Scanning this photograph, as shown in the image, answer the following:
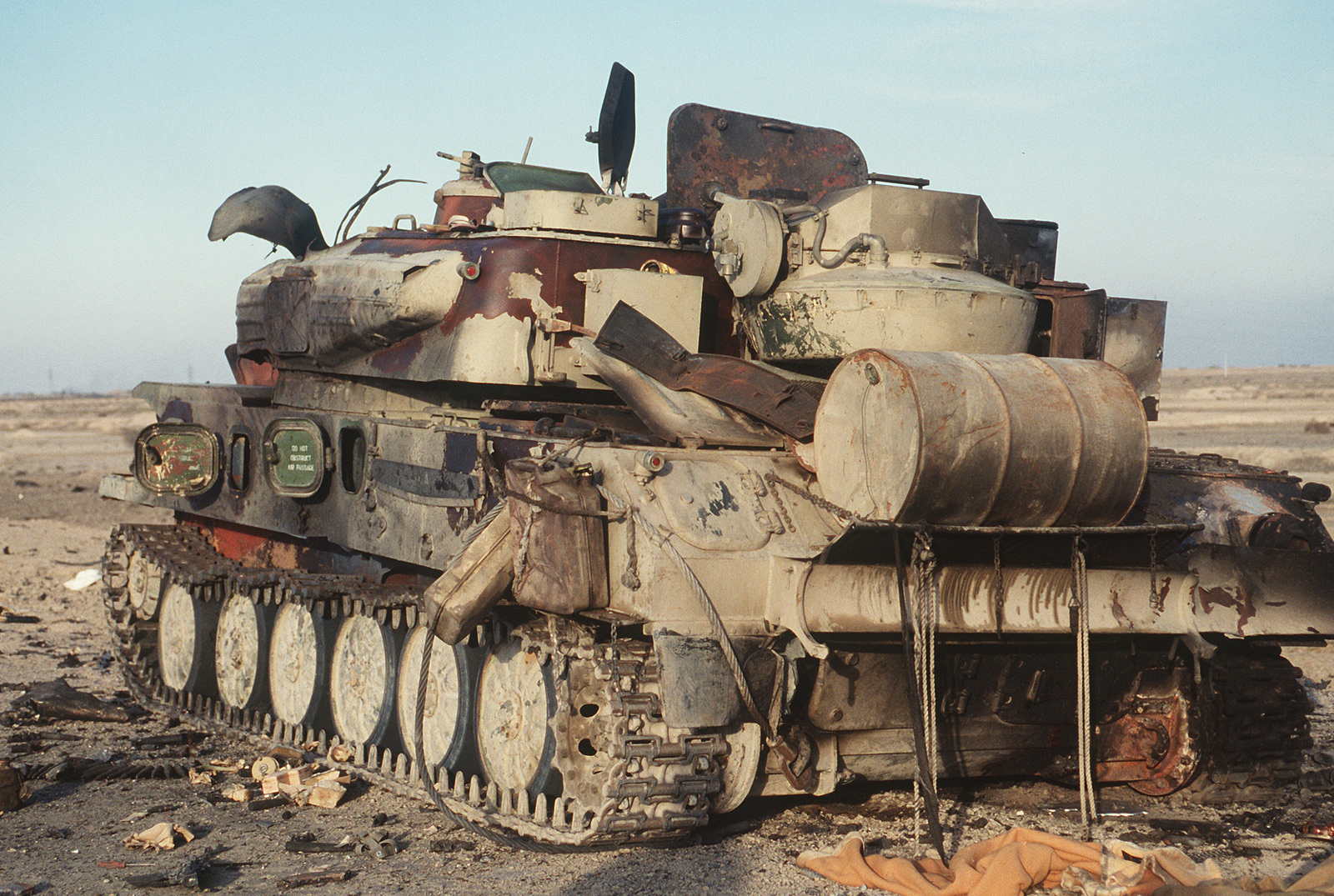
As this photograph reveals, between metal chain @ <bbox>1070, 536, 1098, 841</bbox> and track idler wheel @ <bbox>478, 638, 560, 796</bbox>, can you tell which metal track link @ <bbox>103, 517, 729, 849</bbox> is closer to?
track idler wheel @ <bbox>478, 638, 560, 796</bbox>

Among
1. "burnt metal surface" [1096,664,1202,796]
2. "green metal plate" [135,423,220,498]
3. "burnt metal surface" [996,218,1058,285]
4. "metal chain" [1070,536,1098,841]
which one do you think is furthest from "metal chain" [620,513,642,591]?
"green metal plate" [135,423,220,498]

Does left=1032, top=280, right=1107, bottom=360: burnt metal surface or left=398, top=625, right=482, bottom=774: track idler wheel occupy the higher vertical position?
left=1032, top=280, right=1107, bottom=360: burnt metal surface

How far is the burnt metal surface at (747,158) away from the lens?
891 cm

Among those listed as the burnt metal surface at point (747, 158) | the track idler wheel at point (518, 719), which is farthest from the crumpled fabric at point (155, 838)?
the burnt metal surface at point (747, 158)

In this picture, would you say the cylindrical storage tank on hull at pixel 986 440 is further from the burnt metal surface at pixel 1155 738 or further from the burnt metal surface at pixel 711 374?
the burnt metal surface at pixel 1155 738

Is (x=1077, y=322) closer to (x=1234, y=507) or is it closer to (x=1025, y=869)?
(x=1234, y=507)

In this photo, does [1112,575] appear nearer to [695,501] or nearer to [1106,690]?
[1106,690]

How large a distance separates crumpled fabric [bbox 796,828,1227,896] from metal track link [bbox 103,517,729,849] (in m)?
0.64

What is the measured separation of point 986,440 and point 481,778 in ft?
9.99

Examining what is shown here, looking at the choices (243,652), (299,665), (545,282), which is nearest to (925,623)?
(545,282)

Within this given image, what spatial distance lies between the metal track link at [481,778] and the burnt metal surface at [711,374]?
1263 mm

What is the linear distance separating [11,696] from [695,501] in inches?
236

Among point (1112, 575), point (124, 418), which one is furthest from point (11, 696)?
point (124, 418)

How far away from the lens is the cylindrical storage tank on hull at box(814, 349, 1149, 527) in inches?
217
